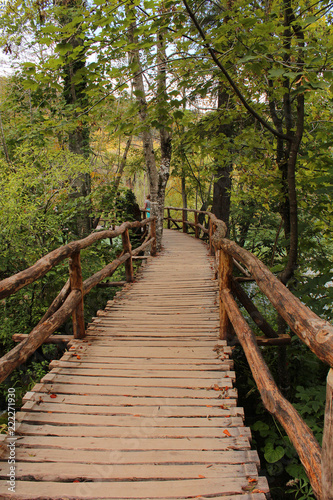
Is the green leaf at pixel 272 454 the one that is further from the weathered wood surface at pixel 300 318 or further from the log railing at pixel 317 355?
the weathered wood surface at pixel 300 318


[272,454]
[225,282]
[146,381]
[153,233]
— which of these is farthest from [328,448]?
[153,233]

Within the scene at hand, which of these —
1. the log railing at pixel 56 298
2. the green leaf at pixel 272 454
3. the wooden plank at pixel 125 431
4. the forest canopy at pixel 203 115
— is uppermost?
the forest canopy at pixel 203 115

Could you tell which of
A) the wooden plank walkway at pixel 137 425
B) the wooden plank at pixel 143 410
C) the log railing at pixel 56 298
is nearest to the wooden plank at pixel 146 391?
the wooden plank walkway at pixel 137 425

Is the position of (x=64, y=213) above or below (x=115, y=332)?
above

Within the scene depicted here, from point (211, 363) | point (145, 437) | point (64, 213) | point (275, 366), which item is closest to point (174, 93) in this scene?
point (211, 363)

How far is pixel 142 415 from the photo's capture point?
229 cm

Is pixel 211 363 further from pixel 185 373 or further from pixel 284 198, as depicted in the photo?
pixel 284 198

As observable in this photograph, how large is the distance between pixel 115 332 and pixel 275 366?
2939 mm

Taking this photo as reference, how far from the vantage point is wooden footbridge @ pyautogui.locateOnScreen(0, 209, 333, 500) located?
66.1 inches

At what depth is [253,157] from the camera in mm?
4605

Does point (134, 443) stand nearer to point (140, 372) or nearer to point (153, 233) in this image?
point (140, 372)

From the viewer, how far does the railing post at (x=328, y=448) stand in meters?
1.10

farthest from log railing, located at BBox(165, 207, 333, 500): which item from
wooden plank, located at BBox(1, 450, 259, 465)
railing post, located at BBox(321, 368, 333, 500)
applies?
wooden plank, located at BBox(1, 450, 259, 465)

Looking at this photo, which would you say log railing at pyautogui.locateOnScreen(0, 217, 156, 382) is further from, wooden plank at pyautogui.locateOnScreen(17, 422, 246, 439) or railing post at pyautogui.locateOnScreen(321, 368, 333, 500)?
railing post at pyautogui.locateOnScreen(321, 368, 333, 500)
